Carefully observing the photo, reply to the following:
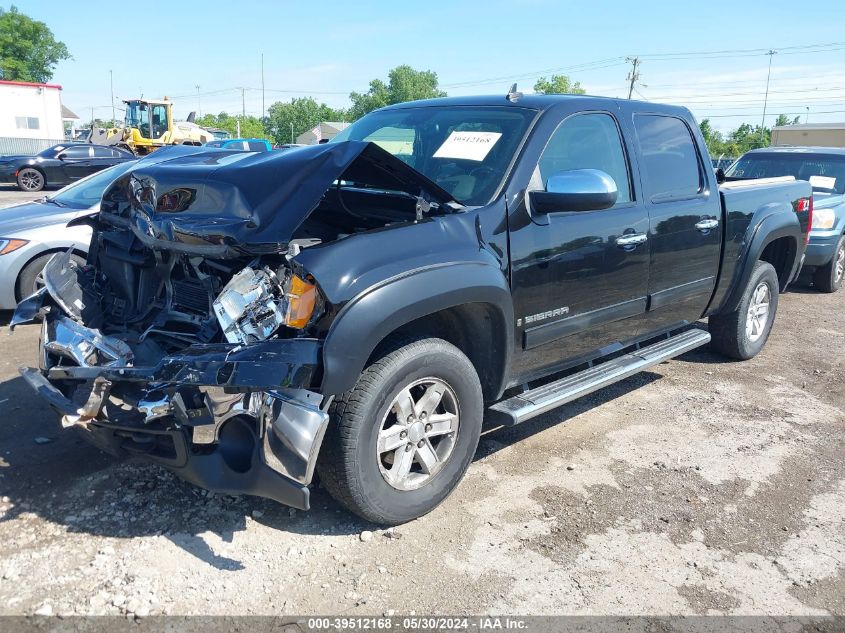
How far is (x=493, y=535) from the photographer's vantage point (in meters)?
3.31

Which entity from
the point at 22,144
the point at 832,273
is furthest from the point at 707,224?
the point at 22,144

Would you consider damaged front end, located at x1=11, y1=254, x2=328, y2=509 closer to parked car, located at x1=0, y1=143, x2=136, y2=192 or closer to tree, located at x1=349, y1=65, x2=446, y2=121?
parked car, located at x1=0, y1=143, x2=136, y2=192

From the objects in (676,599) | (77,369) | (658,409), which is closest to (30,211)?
(77,369)

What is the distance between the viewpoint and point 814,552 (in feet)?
10.8

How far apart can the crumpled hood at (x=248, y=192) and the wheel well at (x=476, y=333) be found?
561 mm

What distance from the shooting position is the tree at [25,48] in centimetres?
6331

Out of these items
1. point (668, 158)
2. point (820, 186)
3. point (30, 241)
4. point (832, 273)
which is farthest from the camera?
point (820, 186)

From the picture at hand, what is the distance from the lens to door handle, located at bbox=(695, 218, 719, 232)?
15.6ft

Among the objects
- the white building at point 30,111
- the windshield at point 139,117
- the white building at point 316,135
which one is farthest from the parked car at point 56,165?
the white building at point 30,111

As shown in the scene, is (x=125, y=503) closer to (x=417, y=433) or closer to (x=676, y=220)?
(x=417, y=433)

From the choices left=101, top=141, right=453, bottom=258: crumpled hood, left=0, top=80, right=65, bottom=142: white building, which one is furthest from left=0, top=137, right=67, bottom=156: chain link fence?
left=101, top=141, right=453, bottom=258: crumpled hood

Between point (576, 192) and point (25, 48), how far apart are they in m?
75.6

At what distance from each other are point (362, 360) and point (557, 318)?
4.62 ft

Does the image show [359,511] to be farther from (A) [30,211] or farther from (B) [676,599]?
(A) [30,211]
